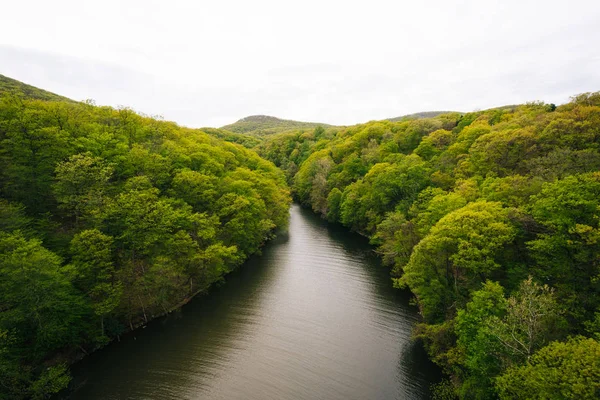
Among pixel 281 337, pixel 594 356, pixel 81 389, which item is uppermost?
pixel 594 356

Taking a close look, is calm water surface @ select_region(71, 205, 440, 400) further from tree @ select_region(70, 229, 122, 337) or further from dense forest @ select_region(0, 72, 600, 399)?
tree @ select_region(70, 229, 122, 337)

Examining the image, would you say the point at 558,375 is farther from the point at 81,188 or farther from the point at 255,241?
the point at 255,241

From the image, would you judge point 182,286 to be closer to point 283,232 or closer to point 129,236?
point 129,236

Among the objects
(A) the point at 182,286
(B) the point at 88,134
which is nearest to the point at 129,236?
(A) the point at 182,286

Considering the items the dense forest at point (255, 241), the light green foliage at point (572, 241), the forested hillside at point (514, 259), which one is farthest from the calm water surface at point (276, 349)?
the light green foliage at point (572, 241)

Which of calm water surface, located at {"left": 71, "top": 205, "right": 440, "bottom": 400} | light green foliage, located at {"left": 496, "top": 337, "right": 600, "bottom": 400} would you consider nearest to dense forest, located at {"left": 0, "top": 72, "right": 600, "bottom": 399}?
light green foliage, located at {"left": 496, "top": 337, "right": 600, "bottom": 400}

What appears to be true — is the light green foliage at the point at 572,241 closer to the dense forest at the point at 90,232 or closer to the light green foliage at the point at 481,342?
the light green foliage at the point at 481,342
